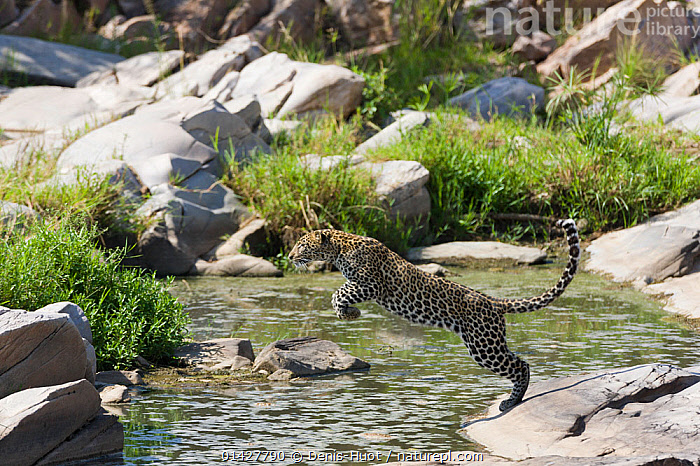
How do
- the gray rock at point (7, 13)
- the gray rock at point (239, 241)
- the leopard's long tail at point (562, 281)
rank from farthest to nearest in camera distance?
the gray rock at point (7, 13) < the gray rock at point (239, 241) < the leopard's long tail at point (562, 281)

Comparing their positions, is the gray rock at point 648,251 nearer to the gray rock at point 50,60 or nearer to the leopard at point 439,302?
the leopard at point 439,302

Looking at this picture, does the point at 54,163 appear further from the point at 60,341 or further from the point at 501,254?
the point at 60,341

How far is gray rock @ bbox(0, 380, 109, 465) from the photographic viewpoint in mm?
5160

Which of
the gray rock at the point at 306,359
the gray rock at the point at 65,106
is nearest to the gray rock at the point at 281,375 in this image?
the gray rock at the point at 306,359

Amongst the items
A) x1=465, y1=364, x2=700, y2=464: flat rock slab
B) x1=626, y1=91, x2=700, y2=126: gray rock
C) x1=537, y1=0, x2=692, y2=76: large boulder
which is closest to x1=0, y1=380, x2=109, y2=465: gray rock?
x1=465, y1=364, x2=700, y2=464: flat rock slab

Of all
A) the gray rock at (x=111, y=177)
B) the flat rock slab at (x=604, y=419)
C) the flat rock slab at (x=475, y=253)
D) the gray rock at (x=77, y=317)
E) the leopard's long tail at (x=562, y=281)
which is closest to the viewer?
the flat rock slab at (x=604, y=419)

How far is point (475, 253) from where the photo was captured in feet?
45.0

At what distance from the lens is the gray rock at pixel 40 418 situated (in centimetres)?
516

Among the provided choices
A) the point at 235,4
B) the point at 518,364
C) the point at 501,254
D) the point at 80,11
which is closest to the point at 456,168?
the point at 501,254

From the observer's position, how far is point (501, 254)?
44.8 feet

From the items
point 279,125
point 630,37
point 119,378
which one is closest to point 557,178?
point 279,125

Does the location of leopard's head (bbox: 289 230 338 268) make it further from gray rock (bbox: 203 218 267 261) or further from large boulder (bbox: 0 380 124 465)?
gray rock (bbox: 203 218 267 261)

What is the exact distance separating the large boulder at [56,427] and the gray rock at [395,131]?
1024 centimetres

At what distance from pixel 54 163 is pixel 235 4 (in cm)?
1244
